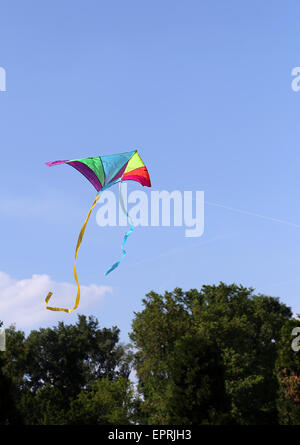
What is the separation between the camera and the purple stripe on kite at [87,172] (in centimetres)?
2309

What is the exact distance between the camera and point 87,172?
2342cm

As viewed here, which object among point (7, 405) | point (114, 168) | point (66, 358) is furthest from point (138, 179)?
point (66, 358)

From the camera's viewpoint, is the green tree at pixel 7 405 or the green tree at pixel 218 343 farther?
the green tree at pixel 218 343

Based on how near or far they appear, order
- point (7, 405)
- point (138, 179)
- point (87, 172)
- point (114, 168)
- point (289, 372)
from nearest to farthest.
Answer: point (138, 179) → point (114, 168) → point (87, 172) → point (7, 405) → point (289, 372)

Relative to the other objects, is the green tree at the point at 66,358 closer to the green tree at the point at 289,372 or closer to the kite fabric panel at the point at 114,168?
the green tree at the point at 289,372

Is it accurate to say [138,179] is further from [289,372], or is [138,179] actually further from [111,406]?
[111,406]

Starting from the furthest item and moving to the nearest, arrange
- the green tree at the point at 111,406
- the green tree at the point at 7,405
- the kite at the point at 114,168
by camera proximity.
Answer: the green tree at the point at 111,406, the green tree at the point at 7,405, the kite at the point at 114,168

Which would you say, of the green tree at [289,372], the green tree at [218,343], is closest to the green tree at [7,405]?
Answer: the green tree at [218,343]

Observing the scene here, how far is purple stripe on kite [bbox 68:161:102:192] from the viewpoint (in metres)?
23.1

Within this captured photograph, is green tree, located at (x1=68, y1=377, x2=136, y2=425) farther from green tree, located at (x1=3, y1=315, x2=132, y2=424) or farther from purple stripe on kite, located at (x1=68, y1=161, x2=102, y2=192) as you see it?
purple stripe on kite, located at (x1=68, y1=161, x2=102, y2=192)

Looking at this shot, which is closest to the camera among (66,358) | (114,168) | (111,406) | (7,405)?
(114,168)

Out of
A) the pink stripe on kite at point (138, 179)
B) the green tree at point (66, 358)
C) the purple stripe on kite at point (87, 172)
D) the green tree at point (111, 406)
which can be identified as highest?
the purple stripe on kite at point (87, 172)
